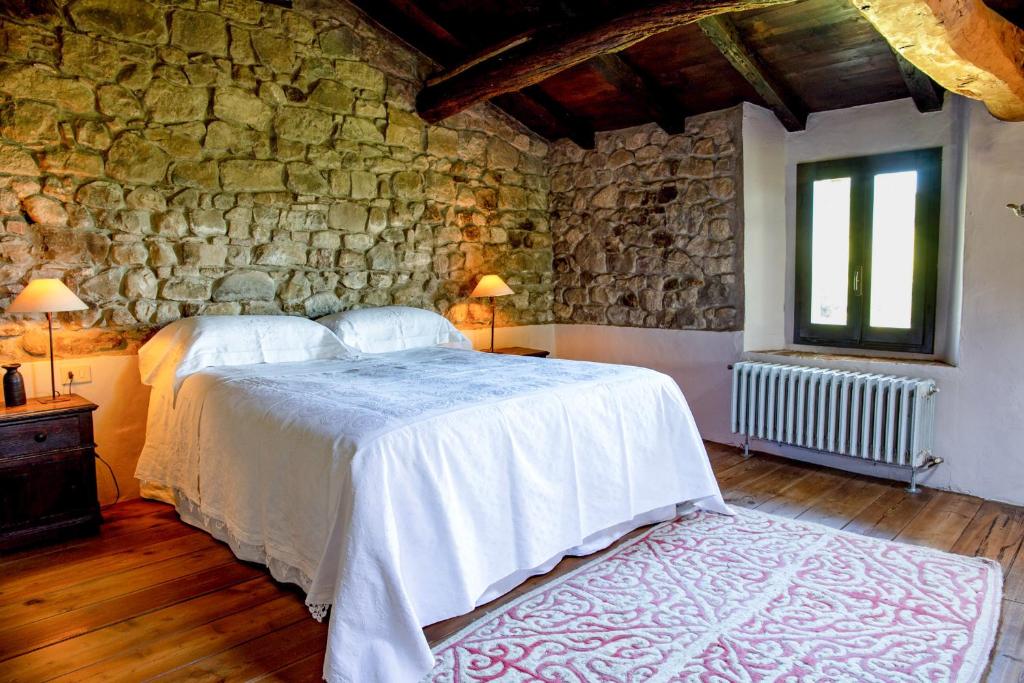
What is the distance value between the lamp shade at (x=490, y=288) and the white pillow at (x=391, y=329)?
448 mm

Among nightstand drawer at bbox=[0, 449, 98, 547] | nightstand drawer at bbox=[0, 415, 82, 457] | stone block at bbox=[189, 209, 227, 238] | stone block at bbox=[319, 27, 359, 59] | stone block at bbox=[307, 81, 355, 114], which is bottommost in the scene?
nightstand drawer at bbox=[0, 449, 98, 547]

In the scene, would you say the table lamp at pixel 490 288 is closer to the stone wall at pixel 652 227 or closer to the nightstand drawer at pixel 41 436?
the stone wall at pixel 652 227

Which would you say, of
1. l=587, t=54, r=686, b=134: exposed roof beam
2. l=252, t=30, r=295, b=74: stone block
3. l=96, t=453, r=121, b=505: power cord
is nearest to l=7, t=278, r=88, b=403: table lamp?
l=96, t=453, r=121, b=505: power cord

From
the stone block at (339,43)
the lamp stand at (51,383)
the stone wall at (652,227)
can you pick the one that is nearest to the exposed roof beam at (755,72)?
the stone wall at (652,227)

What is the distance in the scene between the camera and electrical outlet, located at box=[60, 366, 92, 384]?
127 inches

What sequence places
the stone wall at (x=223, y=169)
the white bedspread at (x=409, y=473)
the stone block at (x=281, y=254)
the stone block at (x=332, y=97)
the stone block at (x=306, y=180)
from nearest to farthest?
the white bedspread at (x=409, y=473) < the stone wall at (x=223, y=169) < the stone block at (x=281, y=254) < the stone block at (x=306, y=180) < the stone block at (x=332, y=97)

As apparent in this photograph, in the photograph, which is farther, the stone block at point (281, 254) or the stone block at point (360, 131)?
the stone block at point (360, 131)

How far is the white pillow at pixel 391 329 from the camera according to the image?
13.0 feet

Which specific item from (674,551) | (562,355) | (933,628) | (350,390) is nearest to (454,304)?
(562,355)

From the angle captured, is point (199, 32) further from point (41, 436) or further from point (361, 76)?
point (41, 436)

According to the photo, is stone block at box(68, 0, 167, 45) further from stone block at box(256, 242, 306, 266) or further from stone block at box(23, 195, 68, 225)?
stone block at box(256, 242, 306, 266)

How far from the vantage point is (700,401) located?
4738 millimetres

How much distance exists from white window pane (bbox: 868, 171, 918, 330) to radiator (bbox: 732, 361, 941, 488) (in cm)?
58

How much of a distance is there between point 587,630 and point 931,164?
3.55 metres
